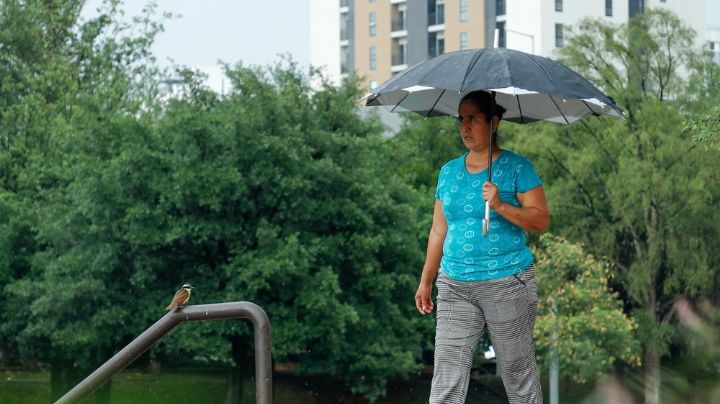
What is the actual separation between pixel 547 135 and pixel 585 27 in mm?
3773

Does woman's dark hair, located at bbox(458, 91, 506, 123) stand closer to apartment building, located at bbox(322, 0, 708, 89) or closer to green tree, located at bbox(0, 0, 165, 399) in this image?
green tree, located at bbox(0, 0, 165, 399)

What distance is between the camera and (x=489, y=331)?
5.58 metres

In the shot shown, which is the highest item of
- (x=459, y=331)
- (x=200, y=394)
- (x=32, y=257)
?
(x=459, y=331)

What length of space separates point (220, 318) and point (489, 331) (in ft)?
6.27

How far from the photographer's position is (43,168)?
37.6 metres

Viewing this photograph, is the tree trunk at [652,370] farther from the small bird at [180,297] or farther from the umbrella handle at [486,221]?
the small bird at [180,297]

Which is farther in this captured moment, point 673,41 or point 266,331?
point 673,41

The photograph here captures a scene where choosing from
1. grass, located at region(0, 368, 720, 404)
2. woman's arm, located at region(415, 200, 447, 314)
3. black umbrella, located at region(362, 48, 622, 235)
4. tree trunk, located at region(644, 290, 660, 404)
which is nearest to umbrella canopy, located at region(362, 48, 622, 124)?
black umbrella, located at region(362, 48, 622, 235)

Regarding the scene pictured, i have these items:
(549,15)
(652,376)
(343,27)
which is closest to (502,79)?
(652,376)

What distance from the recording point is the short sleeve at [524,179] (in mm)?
5668

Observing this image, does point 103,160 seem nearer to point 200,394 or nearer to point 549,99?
point 200,394

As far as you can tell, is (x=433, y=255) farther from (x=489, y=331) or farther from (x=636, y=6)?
(x=636, y=6)

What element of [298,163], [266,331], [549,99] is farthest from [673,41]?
[266,331]

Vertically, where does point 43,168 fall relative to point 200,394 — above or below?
above
